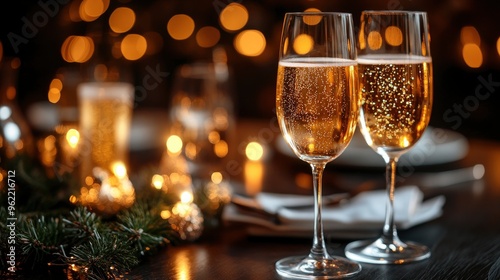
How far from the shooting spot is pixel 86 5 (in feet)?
13.7

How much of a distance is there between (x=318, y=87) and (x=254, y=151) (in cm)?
98

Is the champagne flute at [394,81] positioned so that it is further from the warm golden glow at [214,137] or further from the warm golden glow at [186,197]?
the warm golden glow at [214,137]

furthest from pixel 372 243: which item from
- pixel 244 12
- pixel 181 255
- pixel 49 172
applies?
pixel 244 12

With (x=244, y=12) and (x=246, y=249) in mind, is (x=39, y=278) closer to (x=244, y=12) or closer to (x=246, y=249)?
(x=246, y=249)

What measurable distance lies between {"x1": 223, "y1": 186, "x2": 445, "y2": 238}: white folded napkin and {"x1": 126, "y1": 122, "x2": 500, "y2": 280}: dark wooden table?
0.02 m

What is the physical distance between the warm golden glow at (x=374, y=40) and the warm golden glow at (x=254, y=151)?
849 mm

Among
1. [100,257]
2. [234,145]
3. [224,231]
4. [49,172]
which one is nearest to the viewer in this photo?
[100,257]

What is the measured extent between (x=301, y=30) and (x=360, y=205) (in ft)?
→ 1.39

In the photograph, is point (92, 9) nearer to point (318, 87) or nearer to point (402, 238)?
point (402, 238)

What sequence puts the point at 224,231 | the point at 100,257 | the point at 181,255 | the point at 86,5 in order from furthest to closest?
the point at 86,5, the point at 224,231, the point at 181,255, the point at 100,257

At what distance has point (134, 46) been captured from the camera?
4371 millimetres

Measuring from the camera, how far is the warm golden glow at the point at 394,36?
43.1 inches

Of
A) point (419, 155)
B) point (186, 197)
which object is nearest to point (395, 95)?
point (186, 197)

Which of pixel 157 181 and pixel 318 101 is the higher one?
pixel 318 101
